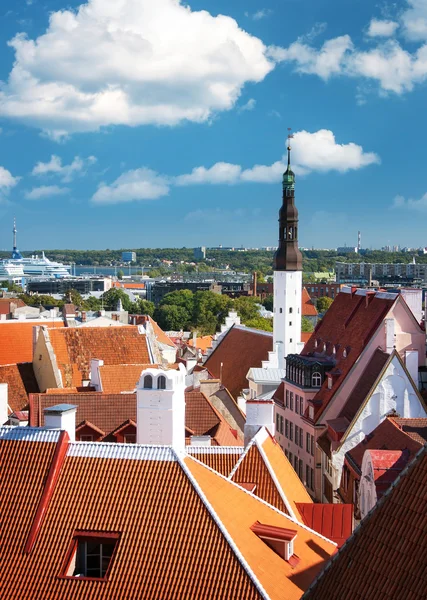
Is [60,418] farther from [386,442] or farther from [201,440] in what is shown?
[386,442]

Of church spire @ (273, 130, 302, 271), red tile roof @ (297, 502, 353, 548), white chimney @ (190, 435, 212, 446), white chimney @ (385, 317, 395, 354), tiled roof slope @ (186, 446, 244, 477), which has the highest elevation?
church spire @ (273, 130, 302, 271)

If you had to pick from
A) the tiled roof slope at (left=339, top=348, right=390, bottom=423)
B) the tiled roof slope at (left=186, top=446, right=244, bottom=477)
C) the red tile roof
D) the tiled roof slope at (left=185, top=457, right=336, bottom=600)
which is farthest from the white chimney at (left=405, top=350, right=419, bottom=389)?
the tiled roof slope at (left=185, top=457, right=336, bottom=600)

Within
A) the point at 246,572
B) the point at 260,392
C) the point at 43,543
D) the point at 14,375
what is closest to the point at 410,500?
the point at 246,572

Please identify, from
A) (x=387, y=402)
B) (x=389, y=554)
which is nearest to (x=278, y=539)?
(x=389, y=554)

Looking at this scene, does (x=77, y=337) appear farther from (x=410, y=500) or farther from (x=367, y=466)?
(x=410, y=500)

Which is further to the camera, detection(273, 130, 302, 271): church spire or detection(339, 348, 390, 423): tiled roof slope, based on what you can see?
detection(273, 130, 302, 271): church spire

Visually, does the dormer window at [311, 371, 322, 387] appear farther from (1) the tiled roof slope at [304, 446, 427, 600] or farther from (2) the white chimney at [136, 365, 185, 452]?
(1) the tiled roof slope at [304, 446, 427, 600]
